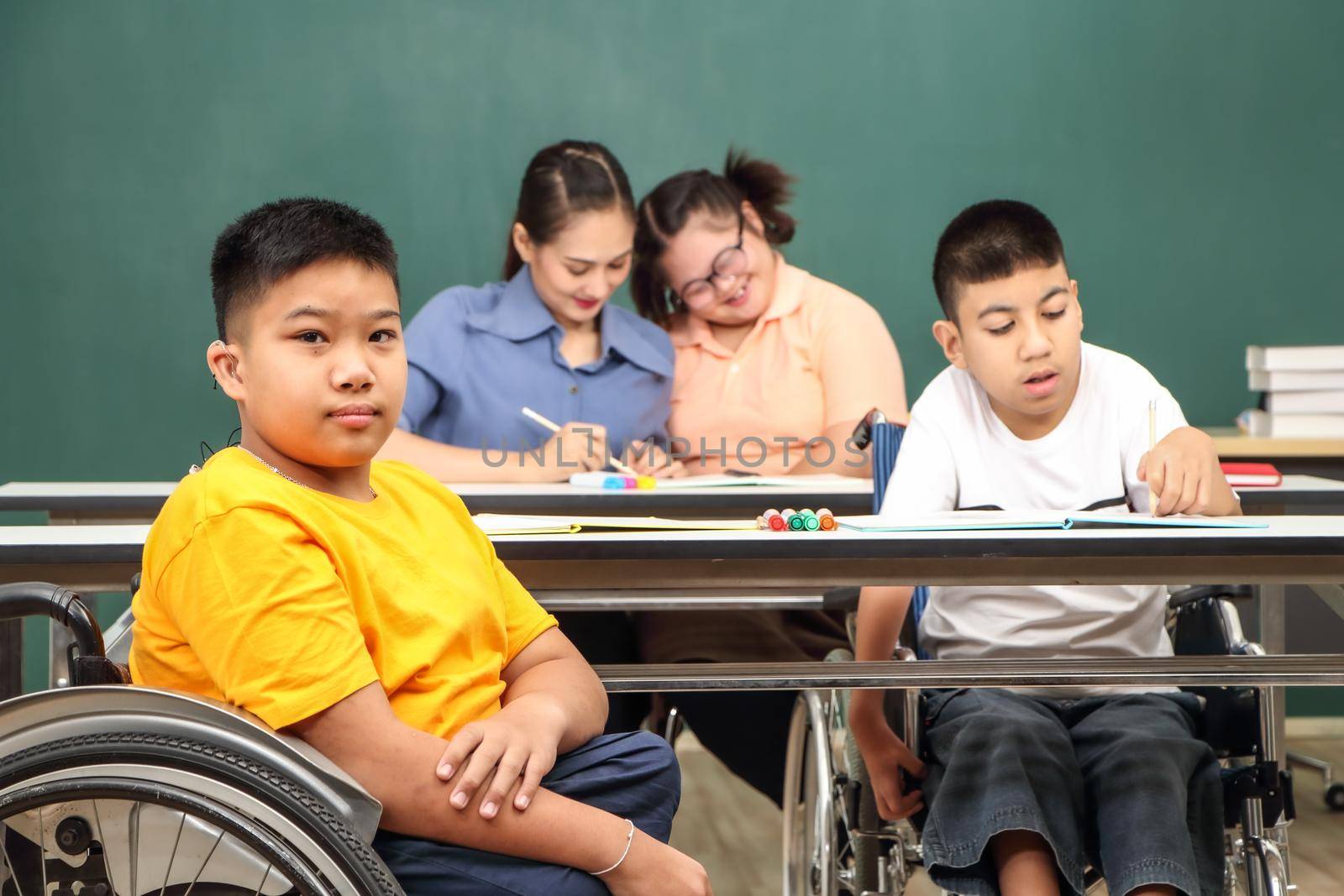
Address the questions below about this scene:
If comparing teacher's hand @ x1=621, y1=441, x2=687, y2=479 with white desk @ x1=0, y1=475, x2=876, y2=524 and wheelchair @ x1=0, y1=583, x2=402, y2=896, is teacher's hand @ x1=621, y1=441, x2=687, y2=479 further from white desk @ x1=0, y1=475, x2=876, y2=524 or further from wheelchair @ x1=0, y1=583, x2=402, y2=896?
wheelchair @ x1=0, y1=583, x2=402, y2=896

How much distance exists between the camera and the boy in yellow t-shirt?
908 millimetres

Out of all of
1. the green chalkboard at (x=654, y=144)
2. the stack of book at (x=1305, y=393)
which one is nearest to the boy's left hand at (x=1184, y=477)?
the stack of book at (x=1305, y=393)

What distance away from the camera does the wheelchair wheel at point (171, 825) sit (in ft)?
2.70

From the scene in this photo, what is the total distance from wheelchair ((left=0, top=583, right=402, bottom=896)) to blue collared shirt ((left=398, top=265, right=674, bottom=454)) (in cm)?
179

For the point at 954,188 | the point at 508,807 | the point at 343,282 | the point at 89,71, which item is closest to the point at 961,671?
the point at 508,807

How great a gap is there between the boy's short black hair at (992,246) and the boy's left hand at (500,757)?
36.9 inches

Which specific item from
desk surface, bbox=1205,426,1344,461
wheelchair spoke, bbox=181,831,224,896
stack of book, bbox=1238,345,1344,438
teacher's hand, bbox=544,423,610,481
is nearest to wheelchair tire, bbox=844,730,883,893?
teacher's hand, bbox=544,423,610,481

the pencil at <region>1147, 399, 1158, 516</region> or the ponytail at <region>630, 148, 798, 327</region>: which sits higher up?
the ponytail at <region>630, 148, 798, 327</region>

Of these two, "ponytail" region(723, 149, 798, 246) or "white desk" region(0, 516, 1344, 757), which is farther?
"ponytail" region(723, 149, 798, 246)

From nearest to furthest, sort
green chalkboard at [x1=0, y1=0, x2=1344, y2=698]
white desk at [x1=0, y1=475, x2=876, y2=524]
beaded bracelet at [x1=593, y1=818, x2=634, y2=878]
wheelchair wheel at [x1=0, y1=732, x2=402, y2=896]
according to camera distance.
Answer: wheelchair wheel at [x1=0, y1=732, x2=402, y2=896]
beaded bracelet at [x1=593, y1=818, x2=634, y2=878]
white desk at [x1=0, y1=475, x2=876, y2=524]
green chalkboard at [x1=0, y1=0, x2=1344, y2=698]

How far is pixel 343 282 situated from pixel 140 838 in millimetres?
416

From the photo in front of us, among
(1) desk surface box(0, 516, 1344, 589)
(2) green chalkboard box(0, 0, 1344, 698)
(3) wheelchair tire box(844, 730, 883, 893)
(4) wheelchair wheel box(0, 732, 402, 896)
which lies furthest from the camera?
(2) green chalkboard box(0, 0, 1344, 698)

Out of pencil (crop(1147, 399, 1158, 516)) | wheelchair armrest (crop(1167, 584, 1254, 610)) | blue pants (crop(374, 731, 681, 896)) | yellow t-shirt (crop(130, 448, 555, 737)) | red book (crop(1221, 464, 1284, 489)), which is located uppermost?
red book (crop(1221, 464, 1284, 489))

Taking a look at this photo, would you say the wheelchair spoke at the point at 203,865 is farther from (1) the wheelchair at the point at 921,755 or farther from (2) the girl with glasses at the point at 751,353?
(2) the girl with glasses at the point at 751,353
